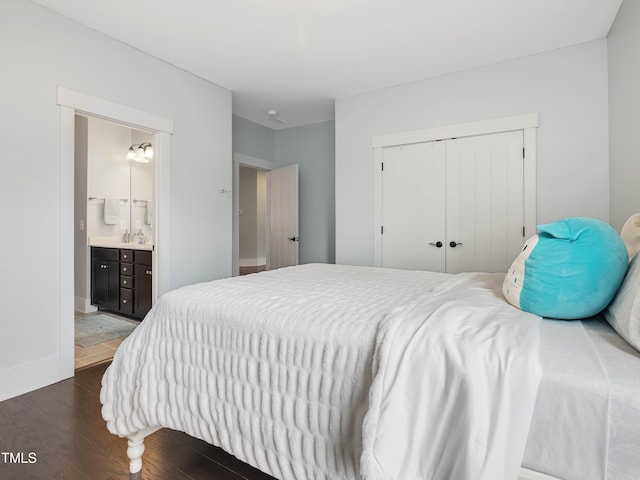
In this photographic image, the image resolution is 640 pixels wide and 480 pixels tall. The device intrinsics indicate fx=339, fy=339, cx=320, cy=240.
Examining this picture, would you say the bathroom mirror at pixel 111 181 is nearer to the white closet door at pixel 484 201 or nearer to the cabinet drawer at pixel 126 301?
the cabinet drawer at pixel 126 301

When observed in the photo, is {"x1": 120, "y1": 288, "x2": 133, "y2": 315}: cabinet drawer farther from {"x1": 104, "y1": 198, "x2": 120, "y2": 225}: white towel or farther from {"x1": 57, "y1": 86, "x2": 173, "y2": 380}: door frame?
{"x1": 57, "y1": 86, "x2": 173, "y2": 380}: door frame

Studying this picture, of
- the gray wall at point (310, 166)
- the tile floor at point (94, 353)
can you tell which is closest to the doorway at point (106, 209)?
the tile floor at point (94, 353)

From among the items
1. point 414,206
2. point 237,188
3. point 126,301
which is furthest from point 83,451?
point 237,188

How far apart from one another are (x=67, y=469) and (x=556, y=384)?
1.98 m

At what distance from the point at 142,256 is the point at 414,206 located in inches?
121

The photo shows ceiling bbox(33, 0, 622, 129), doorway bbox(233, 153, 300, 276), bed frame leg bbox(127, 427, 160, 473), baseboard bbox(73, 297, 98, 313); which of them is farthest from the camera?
doorway bbox(233, 153, 300, 276)

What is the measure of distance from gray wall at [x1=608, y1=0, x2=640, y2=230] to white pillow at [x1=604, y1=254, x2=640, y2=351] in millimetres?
1700

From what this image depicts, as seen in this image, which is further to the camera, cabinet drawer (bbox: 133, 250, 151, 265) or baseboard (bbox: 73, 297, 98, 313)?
baseboard (bbox: 73, 297, 98, 313)

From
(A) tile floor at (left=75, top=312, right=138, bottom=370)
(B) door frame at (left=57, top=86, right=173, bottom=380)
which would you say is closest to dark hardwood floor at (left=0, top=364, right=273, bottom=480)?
(B) door frame at (left=57, top=86, right=173, bottom=380)

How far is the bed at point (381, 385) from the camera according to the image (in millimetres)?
739

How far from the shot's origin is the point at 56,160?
244 centimetres

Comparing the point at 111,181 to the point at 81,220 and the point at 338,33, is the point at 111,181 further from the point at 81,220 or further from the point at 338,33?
the point at 338,33

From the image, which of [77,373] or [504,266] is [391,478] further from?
[504,266]

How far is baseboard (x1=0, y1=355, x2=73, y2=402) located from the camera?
7.23ft
